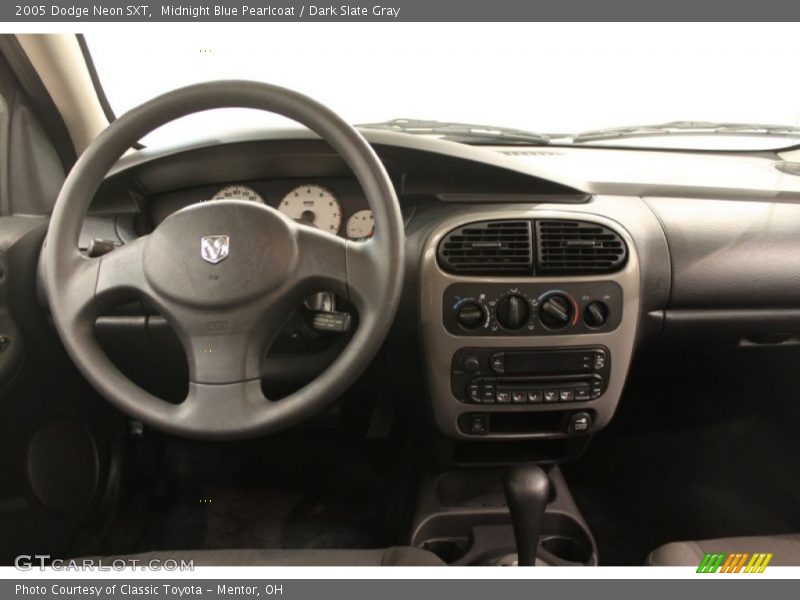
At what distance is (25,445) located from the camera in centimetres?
126

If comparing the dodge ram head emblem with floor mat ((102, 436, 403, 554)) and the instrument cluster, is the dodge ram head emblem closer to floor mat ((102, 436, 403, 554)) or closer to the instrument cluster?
the instrument cluster

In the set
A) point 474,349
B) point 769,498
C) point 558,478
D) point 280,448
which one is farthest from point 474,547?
point 769,498

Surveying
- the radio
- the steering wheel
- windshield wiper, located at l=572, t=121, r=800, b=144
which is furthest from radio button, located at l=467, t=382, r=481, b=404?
windshield wiper, located at l=572, t=121, r=800, b=144

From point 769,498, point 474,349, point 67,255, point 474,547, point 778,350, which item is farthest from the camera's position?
point 769,498

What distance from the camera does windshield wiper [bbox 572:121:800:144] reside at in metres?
1.57

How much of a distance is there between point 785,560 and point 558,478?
621mm

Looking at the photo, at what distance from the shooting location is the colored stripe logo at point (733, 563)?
A: 0.98m

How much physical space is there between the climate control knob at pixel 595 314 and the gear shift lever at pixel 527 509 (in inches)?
14.0

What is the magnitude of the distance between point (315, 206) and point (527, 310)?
1.76ft

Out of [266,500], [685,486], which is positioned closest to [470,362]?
[266,500]

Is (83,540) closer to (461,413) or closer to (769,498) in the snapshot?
(461,413)

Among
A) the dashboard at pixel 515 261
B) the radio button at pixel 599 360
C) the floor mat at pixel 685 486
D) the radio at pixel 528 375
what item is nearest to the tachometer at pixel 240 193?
the dashboard at pixel 515 261

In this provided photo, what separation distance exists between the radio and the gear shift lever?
0.17 m

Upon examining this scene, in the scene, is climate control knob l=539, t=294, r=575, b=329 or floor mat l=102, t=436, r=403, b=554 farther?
floor mat l=102, t=436, r=403, b=554
